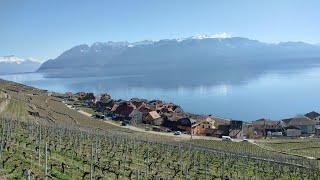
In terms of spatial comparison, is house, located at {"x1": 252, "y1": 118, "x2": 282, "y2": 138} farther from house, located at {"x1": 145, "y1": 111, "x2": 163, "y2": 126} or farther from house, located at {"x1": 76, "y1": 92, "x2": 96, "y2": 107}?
house, located at {"x1": 76, "y1": 92, "x2": 96, "y2": 107}

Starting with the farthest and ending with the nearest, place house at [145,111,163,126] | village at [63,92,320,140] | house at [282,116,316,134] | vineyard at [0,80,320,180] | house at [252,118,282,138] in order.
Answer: house at [145,111,163,126], house at [282,116,316,134], house at [252,118,282,138], village at [63,92,320,140], vineyard at [0,80,320,180]

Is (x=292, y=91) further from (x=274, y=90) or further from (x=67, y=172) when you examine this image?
(x=67, y=172)

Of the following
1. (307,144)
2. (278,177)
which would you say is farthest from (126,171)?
(307,144)

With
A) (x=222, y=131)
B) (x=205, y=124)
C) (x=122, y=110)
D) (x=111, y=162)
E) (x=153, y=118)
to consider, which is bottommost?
(x=222, y=131)

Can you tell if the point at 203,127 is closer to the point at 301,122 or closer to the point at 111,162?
the point at 301,122

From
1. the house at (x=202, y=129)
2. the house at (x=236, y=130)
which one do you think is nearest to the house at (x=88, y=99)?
the house at (x=202, y=129)

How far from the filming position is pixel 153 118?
81312 mm

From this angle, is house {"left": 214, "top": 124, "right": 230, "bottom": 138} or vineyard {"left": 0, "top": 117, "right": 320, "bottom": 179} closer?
vineyard {"left": 0, "top": 117, "right": 320, "bottom": 179}

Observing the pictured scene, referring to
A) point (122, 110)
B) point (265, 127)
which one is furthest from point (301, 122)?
point (122, 110)

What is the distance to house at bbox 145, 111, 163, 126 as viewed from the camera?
8075 cm

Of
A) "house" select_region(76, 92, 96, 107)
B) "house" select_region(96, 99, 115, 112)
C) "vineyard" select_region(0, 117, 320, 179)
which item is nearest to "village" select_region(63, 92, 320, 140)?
"house" select_region(96, 99, 115, 112)

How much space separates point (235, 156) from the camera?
3775cm

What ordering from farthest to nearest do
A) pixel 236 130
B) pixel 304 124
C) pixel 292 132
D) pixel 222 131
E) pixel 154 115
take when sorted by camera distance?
pixel 154 115
pixel 304 124
pixel 292 132
pixel 222 131
pixel 236 130

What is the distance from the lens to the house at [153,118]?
80750 mm
